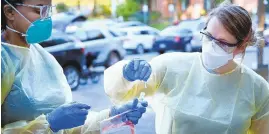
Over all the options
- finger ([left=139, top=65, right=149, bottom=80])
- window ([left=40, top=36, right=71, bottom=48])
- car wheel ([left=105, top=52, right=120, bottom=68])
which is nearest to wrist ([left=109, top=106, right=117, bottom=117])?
finger ([left=139, top=65, right=149, bottom=80])

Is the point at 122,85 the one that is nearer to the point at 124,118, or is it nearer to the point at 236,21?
the point at 124,118

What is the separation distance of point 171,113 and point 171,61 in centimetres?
18

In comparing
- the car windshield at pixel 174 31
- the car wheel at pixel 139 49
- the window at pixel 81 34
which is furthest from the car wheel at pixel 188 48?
the window at pixel 81 34

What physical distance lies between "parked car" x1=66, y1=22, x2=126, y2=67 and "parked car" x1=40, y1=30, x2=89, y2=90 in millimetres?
465

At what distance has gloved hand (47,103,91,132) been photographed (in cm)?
110

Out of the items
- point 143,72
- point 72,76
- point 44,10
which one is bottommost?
point 72,76

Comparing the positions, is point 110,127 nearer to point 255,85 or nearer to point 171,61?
point 171,61

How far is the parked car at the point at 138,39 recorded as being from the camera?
994cm

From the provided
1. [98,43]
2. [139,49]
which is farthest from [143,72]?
[139,49]

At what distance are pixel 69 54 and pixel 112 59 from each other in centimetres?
155

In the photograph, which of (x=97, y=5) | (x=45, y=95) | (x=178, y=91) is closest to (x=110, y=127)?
(x=45, y=95)

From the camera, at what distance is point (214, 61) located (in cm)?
146

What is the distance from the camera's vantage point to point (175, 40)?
930 cm

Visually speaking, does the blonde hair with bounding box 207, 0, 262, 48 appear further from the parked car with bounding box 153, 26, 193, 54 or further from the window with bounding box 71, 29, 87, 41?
the parked car with bounding box 153, 26, 193, 54
